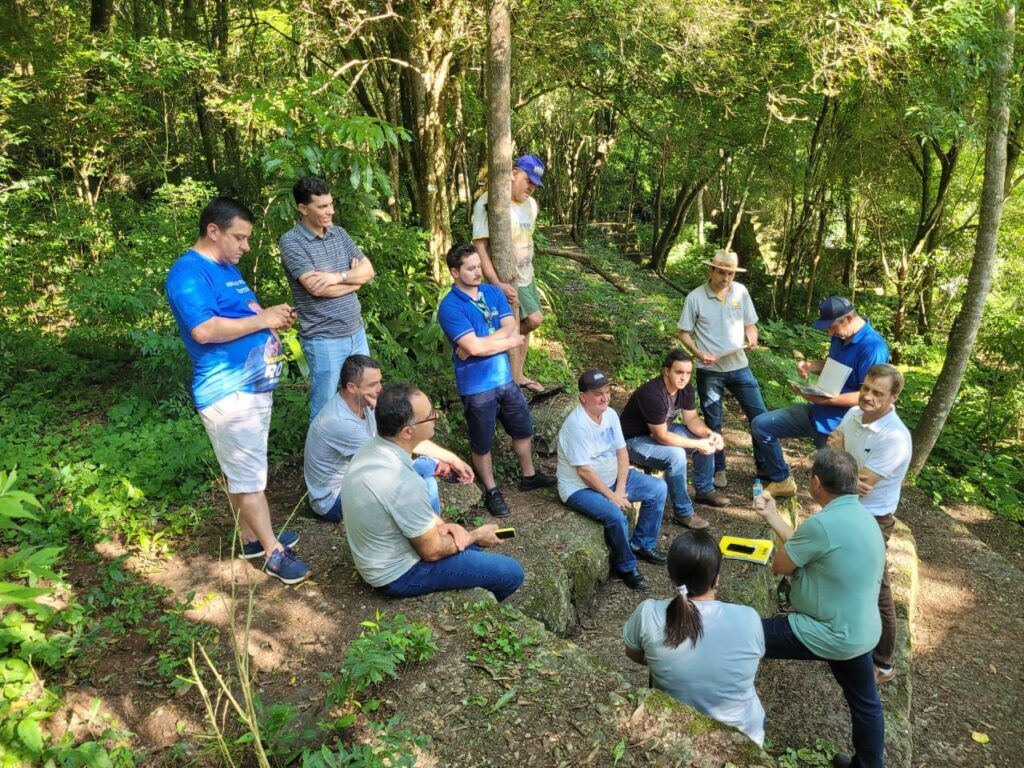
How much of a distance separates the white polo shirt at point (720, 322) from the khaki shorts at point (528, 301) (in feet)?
4.67

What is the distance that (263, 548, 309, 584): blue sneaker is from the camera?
11.8 feet

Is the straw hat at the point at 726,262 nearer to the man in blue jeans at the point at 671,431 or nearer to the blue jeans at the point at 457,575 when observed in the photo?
the man in blue jeans at the point at 671,431

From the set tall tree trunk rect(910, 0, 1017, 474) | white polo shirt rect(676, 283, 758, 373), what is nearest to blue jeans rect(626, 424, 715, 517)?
white polo shirt rect(676, 283, 758, 373)

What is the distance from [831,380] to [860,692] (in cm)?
247

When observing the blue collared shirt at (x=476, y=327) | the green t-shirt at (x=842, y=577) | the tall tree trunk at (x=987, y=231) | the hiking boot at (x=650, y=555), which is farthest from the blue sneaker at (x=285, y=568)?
the tall tree trunk at (x=987, y=231)

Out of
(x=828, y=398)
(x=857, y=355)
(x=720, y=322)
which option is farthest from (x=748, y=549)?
(x=720, y=322)

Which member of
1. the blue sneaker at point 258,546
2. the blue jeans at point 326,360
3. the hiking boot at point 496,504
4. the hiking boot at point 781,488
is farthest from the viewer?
the hiking boot at point 781,488

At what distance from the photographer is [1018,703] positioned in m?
4.48

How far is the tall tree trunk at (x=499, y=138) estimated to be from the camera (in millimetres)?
4965

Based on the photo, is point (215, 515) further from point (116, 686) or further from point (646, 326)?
point (646, 326)

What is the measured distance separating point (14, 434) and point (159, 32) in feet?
35.1

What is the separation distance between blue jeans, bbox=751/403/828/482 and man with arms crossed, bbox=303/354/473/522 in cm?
286

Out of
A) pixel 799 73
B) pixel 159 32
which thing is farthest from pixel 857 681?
pixel 159 32

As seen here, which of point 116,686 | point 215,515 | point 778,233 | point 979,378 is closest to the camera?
point 116,686
